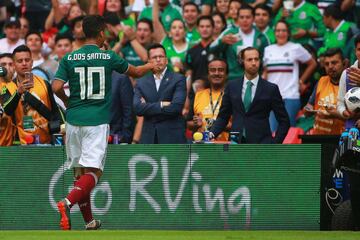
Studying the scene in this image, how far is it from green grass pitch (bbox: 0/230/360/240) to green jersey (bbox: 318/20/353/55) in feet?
19.9

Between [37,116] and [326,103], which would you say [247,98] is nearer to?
[326,103]

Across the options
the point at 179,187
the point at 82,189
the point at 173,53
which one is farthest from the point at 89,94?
the point at 173,53

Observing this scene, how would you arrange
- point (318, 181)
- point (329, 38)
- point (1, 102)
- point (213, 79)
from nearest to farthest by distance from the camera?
point (318, 181)
point (1, 102)
point (213, 79)
point (329, 38)

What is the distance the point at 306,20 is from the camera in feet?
65.2

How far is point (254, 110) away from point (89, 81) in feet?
10.8

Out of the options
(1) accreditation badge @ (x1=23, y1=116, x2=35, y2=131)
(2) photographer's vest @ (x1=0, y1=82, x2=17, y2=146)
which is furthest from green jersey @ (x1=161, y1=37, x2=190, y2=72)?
(1) accreditation badge @ (x1=23, y1=116, x2=35, y2=131)

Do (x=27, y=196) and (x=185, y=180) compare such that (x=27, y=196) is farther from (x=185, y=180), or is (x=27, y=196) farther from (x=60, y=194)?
(x=185, y=180)

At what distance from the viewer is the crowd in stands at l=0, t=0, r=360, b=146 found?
16.0m

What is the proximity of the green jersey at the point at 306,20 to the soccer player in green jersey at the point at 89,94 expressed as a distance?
740 cm

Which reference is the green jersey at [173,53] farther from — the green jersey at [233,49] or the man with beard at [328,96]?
the man with beard at [328,96]

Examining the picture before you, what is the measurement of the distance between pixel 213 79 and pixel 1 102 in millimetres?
3212

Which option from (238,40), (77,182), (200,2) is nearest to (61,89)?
(77,182)

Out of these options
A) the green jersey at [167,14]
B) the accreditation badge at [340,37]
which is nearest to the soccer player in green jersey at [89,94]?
the accreditation badge at [340,37]

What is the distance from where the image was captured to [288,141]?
16.9m
